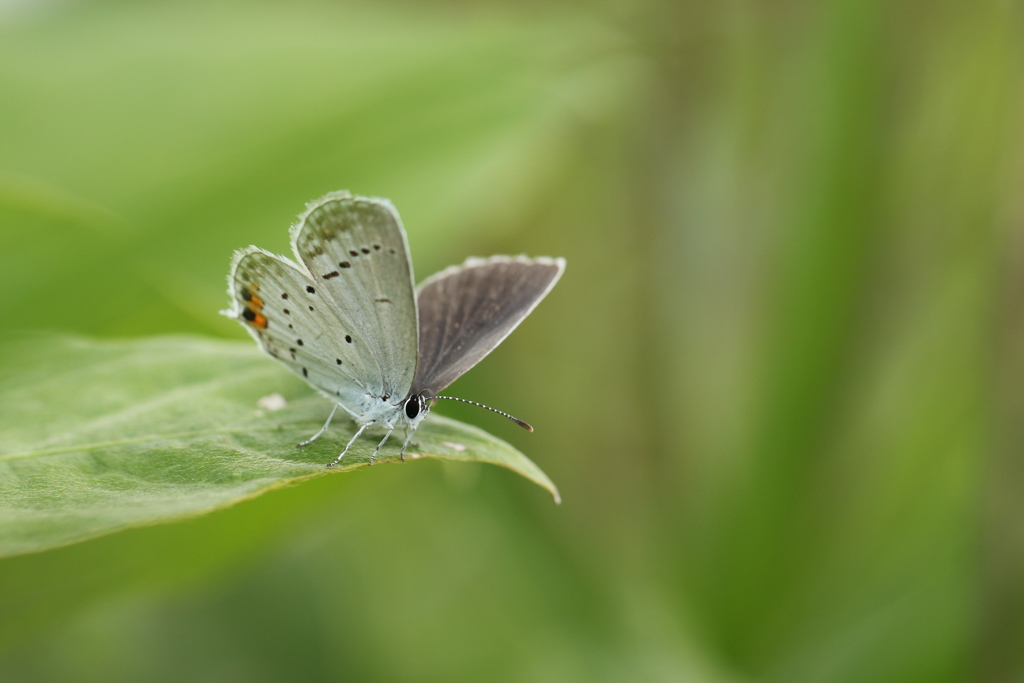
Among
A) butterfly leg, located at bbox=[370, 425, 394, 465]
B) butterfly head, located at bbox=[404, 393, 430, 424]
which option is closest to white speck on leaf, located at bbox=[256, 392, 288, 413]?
butterfly leg, located at bbox=[370, 425, 394, 465]

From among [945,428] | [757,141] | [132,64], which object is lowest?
[945,428]

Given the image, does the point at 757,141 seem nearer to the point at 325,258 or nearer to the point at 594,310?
the point at 594,310

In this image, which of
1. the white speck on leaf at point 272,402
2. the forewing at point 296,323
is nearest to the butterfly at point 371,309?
the forewing at point 296,323

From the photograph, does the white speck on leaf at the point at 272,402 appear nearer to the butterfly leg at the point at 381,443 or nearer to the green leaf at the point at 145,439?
the green leaf at the point at 145,439

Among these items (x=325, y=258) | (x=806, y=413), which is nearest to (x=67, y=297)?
(x=325, y=258)

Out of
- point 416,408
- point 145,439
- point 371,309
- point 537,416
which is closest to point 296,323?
point 371,309

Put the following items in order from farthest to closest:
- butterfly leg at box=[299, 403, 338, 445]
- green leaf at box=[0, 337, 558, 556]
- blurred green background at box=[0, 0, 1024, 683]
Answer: blurred green background at box=[0, 0, 1024, 683] < butterfly leg at box=[299, 403, 338, 445] < green leaf at box=[0, 337, 558, 556]

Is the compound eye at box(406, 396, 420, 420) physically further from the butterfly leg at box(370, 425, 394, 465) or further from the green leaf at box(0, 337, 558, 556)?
the green leaf at box(0, 337, 558, 556)
